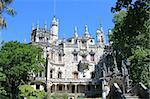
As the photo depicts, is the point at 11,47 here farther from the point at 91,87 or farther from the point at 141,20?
the point at 141,20

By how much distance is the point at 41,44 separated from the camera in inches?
2507

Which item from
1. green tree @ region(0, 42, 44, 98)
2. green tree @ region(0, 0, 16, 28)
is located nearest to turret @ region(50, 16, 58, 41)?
green tree @ region(0, 42, 44, 98)

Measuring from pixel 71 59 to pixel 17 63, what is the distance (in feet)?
62.5

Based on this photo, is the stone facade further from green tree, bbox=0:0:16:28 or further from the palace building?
green tree, bbox=0:0:16:28

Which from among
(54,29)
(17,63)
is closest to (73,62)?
(54,29)

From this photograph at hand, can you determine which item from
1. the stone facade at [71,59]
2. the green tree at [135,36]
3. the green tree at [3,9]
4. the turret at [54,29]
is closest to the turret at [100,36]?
the stone facade at [71,59]

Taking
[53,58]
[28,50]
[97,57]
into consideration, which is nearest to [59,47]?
[53,58]

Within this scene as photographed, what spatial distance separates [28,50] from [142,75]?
62.2 ft

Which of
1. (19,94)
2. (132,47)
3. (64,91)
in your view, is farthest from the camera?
(64,91)

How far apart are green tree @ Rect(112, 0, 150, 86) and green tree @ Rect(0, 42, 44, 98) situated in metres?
13.1

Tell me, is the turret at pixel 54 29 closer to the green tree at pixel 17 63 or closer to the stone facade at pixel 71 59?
the stone facade at pixel 71 59

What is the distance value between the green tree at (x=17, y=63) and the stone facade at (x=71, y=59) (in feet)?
34.9

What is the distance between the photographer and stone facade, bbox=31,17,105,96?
63844mm

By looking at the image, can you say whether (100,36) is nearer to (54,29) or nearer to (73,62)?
(73,62)
